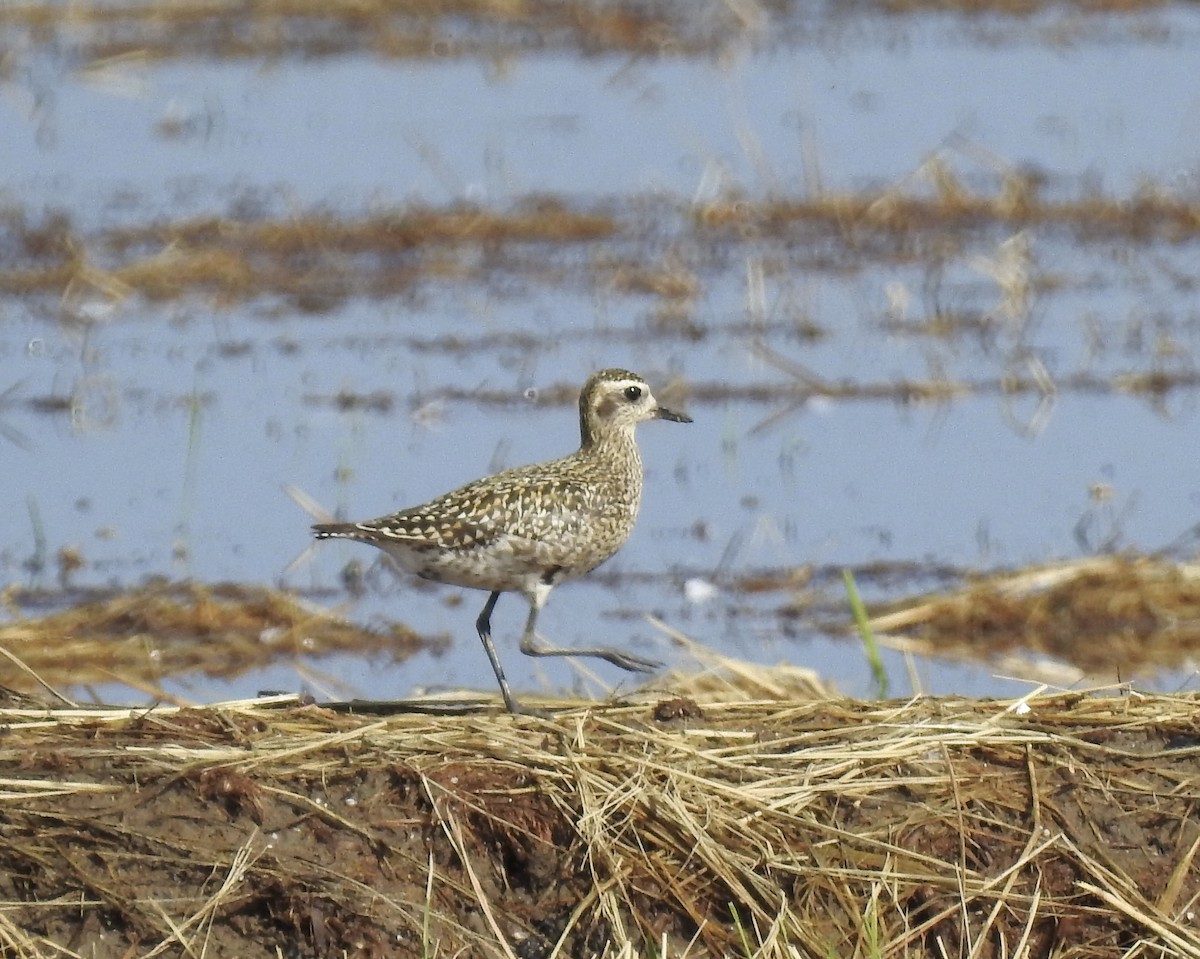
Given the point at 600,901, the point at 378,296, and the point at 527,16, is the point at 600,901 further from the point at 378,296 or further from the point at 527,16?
the point at 527,16

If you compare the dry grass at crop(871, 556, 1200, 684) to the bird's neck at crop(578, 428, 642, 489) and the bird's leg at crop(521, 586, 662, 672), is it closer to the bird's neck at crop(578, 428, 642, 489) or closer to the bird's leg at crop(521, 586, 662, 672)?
the bird's neck at crop(578, 428, 642, 489)

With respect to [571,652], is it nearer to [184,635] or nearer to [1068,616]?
[184,635]

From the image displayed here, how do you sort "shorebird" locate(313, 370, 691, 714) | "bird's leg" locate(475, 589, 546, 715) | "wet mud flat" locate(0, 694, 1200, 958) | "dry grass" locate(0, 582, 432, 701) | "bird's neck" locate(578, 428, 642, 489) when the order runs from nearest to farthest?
"wet mud flat" locate(0, 694, 1200, 958) < "bird's leg" locate(475, 589, 546, 715) < "shorebird" locate(313, 370, 691, 714) < "bird's neck" locate(578, 428, 642, 489) < "dry grass" locate(0, 582, 432, 701)

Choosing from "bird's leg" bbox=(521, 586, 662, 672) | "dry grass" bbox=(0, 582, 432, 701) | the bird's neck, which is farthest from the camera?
"dry grass" bbox=(0, 582, 432, 701)

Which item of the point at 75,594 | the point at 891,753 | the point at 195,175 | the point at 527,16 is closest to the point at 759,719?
the point at 891,753

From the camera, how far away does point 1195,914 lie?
6.18 m

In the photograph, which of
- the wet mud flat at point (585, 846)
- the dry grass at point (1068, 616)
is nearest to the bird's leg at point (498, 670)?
the wet mud flat at point (585, 846)

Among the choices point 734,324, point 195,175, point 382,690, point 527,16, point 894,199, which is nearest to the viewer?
point 382,690

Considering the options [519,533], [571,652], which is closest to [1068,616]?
[571,652]

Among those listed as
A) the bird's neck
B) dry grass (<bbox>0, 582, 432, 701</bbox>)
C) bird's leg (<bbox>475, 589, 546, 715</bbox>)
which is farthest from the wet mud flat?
dry grass (<bbox>0, 582, 432, 701</bbox>)

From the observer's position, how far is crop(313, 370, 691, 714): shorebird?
786 cm

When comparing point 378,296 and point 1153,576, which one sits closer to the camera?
point 1153,576

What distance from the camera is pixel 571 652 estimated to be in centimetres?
805

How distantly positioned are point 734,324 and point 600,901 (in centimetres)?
869
